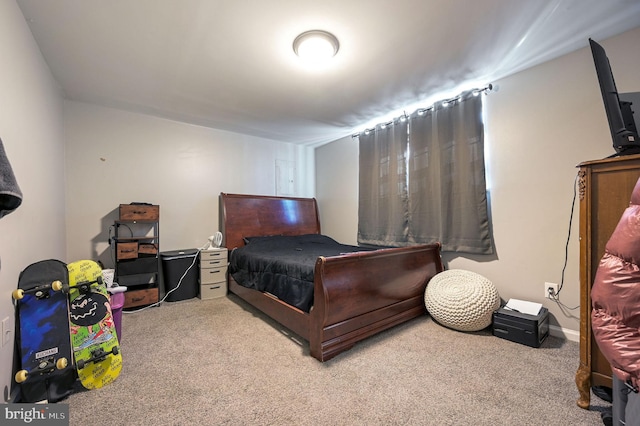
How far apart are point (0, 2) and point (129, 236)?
2.41 metres

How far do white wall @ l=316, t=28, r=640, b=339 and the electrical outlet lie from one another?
0.12 ft

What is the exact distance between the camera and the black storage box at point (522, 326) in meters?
2.00

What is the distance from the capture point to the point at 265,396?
4.88ft

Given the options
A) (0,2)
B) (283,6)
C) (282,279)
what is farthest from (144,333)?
(283,6)

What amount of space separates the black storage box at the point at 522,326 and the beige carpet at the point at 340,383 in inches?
2.6

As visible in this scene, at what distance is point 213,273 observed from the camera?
3408 millimetres

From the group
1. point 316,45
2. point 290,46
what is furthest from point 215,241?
point 316,45

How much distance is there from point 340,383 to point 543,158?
247 centimetres

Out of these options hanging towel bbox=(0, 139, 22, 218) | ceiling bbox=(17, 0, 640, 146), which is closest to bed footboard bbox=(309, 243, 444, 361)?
hanging towel bbox=(0, 139, 22, 218)

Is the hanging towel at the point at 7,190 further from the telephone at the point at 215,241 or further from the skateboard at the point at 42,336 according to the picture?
the telephone at the point at 215,241

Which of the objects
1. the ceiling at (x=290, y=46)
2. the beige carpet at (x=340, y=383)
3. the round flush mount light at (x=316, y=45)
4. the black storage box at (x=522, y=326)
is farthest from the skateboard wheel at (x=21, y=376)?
the black storage box at (x=522, y=326)

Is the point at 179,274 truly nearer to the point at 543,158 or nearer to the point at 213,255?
the point at 213,255

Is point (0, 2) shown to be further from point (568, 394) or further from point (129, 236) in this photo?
point (568, 394)

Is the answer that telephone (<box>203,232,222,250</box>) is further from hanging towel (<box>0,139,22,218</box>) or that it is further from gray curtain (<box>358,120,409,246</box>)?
hanging towel (<box>0,139,22,218</box>)
